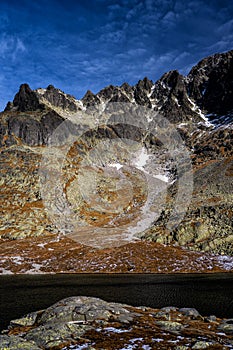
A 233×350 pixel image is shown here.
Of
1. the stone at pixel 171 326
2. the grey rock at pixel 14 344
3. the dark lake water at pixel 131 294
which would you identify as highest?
the grey rock at pixel 14 344

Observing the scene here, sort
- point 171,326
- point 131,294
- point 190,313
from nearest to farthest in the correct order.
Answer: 1. point 171,326
2. point 190,313
3. point 131,294

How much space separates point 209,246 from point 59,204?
3171 inches

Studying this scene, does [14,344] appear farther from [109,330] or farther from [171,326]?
[171,326]

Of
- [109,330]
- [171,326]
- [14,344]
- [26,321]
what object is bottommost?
[26,321]

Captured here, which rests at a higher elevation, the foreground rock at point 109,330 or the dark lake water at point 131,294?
the foreground rock at point 109,330

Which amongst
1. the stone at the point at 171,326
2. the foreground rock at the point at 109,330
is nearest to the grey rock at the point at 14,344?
the foreground rock at the point at 109,330

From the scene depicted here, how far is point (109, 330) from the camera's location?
23.3 metres

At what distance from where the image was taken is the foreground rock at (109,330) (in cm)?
1962

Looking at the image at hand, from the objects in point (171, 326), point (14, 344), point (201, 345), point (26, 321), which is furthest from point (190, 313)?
point (14, 344)

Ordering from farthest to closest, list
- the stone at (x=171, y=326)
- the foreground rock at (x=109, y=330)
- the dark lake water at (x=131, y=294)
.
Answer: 1. the dark lake water at (x=131, y=294)
2. the stone at (x=171, y=326)
3. the foreground rock at (x=109, y=330)

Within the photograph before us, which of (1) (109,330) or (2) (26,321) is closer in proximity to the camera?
(1) (109,330)

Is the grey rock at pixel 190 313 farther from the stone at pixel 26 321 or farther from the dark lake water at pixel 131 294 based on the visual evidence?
the stone at pixel 26 321

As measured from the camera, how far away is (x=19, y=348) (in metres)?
18.5

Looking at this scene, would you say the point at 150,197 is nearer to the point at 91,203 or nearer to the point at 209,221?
the point at 91,203
